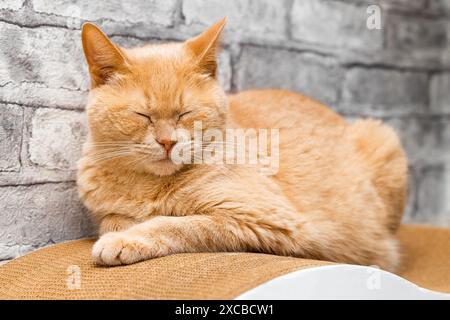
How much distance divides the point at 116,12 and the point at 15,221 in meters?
0.66

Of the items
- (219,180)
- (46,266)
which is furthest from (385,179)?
(46,266)

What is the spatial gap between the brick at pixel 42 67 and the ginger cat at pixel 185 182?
21cm

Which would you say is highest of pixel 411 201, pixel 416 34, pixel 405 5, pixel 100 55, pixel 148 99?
pixel 405 5

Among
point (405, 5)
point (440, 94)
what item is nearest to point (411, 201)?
point (440, 94)

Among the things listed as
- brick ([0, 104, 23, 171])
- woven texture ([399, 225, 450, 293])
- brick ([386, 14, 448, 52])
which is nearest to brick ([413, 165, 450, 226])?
brick ([386, 14, 448, 52])

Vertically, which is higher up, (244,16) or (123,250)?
(244,16)

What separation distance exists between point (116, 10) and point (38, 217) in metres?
0.64

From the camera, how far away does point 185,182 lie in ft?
4.69

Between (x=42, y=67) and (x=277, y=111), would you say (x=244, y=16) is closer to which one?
(x=277, y=111)

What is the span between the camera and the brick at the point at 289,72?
2086mm

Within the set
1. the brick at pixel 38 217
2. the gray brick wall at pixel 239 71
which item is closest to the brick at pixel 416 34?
the gray brick wall at pixel 239 71

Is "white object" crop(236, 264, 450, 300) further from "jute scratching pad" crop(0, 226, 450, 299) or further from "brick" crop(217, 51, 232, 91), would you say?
"brick" crop(217, 51, 232, 91)

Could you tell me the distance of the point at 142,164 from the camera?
139cm

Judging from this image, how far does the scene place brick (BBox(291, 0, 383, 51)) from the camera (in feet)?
7.27
